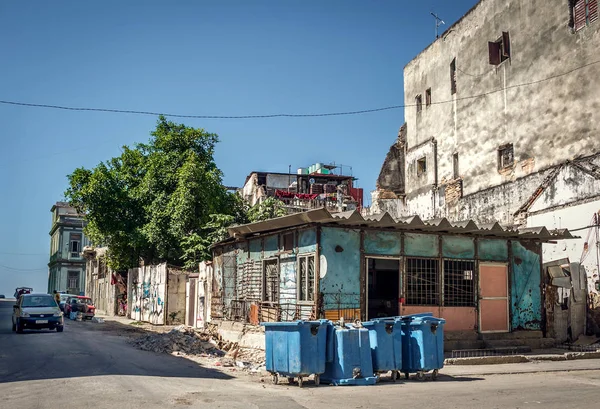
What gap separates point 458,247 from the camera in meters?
17.2

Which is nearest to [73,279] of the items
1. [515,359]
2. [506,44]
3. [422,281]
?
[506,44]

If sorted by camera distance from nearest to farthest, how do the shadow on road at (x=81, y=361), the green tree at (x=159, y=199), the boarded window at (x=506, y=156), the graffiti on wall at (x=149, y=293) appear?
the shadow on road at (x=81, y=361) → the boarded window at (x=506, y=156) → the graffiti on wall at (x=149, y=293) → the green tree at (x=159, y=199)

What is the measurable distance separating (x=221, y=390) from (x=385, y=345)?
134 inches

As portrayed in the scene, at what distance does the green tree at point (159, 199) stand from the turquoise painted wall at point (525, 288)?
1708cm

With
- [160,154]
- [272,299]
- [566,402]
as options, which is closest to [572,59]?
[272,299]

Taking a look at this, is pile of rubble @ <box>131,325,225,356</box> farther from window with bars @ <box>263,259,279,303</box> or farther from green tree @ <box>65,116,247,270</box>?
green tree @ <box>65,116,247,270</box>

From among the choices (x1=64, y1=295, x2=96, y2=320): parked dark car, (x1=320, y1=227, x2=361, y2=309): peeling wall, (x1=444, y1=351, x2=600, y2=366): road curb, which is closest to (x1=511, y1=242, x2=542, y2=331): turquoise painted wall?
(x1=444, y1=351, x2=600, y2=366): road curb

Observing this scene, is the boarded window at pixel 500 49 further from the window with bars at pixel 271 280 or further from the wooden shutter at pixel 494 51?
the window with bars at pixel 271 280

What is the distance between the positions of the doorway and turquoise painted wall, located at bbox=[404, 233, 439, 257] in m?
3.24

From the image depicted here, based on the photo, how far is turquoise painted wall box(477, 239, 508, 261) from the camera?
1759 centimetres

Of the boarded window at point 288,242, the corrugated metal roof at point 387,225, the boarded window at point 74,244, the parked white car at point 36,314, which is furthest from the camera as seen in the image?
the boarded window at point 74,244

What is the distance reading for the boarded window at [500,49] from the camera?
26531 mm

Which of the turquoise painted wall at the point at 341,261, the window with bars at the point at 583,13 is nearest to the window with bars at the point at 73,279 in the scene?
the turquoise painted wall at the point at 341,261

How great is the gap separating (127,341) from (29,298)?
6.13 meters
